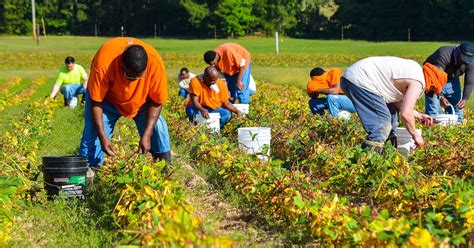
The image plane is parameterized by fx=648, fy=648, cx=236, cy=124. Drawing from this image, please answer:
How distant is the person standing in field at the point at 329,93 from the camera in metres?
9.76

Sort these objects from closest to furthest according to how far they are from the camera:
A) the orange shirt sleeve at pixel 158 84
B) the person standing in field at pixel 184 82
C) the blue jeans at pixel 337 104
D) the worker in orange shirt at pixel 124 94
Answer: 1. the worker in orange shirt at pixel 124 94
2. the orange shirt sleeve at pixel 158 84
3. the blue jeans at pixel 337 104
4. the person standing in field at pixel 184 82

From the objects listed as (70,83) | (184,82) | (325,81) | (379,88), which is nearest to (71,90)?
(70,83)

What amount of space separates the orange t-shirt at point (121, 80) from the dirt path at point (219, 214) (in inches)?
26.6

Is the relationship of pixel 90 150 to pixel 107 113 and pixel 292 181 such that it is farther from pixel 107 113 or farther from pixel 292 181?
pixel 292 181

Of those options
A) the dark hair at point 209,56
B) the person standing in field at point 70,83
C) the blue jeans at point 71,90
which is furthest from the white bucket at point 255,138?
the blue jeans at point 71,90

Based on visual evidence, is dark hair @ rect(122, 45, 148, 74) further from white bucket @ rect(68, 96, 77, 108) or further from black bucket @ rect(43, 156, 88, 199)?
white bucket @ rect(68, 96, 77, 108)

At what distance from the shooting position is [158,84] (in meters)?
5.26

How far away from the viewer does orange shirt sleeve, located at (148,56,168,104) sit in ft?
17.0

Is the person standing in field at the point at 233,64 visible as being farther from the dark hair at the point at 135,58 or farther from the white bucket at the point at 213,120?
the dark hair at the point at 135,58

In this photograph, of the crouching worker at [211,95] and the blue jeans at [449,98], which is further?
the crouching worker at [211,95]

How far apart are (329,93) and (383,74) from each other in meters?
3.79

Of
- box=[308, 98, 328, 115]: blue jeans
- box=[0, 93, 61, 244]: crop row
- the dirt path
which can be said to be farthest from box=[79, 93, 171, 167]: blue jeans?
box=[308, 98, 328, 115]: blue jeans

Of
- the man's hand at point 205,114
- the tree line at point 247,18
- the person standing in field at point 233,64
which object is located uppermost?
the tree line at point 247,18

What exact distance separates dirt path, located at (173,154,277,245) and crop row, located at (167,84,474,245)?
157 mm
